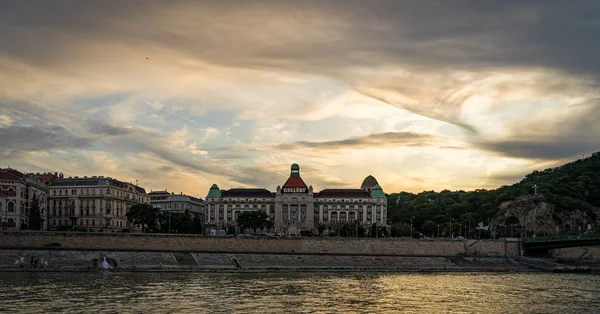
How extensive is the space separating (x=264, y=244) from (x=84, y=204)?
6202 centimetres

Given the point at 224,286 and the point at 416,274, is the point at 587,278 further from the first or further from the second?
the point at 224,286

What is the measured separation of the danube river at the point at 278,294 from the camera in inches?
2594

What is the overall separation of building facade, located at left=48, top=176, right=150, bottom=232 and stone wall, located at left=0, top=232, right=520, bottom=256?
51.2 m

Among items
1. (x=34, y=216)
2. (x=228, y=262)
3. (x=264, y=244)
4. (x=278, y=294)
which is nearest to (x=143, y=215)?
(x=34, y=216)

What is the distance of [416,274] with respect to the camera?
121375mm

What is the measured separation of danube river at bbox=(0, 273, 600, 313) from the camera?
216 feet

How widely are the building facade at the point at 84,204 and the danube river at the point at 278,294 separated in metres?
85.8

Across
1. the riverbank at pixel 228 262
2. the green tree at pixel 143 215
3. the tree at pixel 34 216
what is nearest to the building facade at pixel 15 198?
the tree at pixel 34 216

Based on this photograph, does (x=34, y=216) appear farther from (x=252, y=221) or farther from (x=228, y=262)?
(x=252, y=221)

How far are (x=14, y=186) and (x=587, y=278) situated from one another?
393 ft

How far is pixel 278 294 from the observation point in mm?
78000

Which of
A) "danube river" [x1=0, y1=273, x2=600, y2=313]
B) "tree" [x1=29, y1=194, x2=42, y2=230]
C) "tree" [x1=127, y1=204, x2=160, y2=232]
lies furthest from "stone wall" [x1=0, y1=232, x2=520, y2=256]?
"tree" [x1=127, y1=204, x2=160, y2=232]

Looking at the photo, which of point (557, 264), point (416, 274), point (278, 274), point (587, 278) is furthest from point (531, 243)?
point (278, 274)

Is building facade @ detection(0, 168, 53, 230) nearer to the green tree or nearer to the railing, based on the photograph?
the green tree
